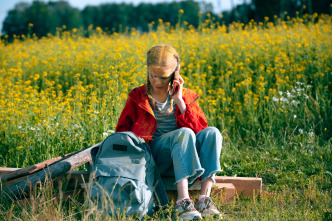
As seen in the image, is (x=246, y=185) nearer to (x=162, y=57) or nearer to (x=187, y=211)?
(x=187, y=211)

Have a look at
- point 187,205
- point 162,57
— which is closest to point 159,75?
point 162,57

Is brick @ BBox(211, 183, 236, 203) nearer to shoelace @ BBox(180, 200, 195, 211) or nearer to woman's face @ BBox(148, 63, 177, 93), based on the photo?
shoelace @ BBox(180, 200, 195, 211)

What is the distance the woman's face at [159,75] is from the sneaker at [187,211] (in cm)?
94

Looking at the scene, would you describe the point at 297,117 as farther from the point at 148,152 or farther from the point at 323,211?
the point at 148,152

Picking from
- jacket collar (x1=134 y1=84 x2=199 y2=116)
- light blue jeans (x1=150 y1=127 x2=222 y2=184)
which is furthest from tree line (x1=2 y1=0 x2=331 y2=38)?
light blue jeans (x1=150 y1=127 x2=222 y2=184)

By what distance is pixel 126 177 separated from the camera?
249cm

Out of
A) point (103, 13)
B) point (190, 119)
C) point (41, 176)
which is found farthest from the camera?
point (103, 13)

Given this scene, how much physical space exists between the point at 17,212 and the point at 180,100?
152 centimetres

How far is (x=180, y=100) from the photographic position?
286 cm

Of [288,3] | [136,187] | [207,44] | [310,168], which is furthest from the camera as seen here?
[288,3]

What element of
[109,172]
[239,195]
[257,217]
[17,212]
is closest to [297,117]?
[239,195]

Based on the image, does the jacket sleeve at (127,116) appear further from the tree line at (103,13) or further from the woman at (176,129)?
the tree line at (103,13)

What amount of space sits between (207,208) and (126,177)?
64 cm

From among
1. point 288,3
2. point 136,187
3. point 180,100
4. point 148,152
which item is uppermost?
point 288,3
